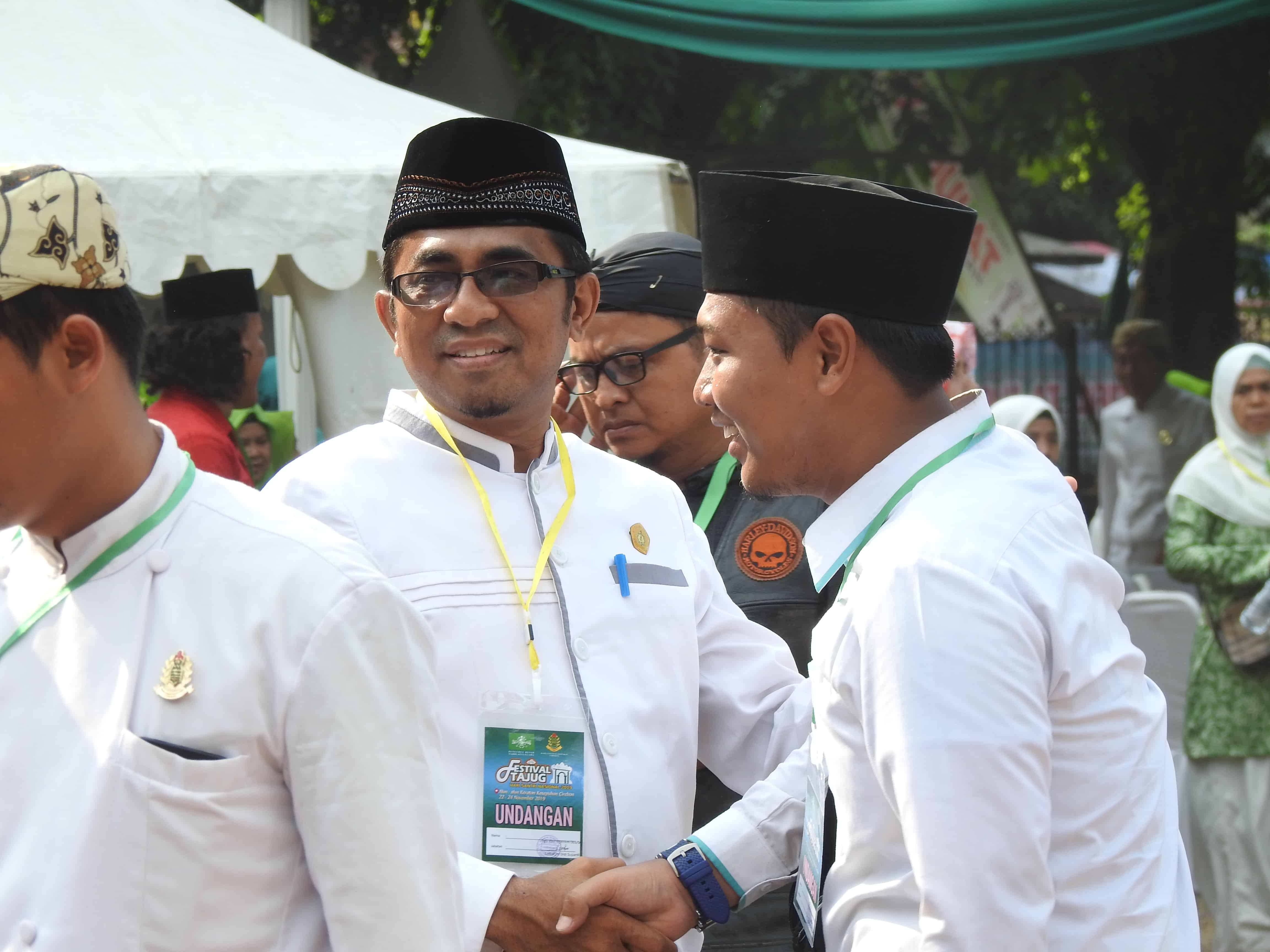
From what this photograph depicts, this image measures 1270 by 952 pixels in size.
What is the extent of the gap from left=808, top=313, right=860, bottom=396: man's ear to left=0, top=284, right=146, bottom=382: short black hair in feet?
2.91

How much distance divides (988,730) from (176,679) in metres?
0.88

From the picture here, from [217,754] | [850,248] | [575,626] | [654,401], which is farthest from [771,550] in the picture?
[217,754]

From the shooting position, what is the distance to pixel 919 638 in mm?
1622

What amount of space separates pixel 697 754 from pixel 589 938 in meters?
0.62

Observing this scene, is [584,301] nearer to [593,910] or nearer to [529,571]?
[529,571]

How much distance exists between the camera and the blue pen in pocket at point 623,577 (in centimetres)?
238

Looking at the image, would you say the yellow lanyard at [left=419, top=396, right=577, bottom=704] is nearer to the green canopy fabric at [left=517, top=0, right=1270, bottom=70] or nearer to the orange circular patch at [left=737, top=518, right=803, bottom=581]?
the orange circular patch at [left=737, top=518, right=803, bottom=581]

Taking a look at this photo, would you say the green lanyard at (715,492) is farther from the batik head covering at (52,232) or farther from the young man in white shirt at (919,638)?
the batik head covering at (52,232)

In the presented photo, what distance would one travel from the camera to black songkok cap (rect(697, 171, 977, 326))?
6.32 feet

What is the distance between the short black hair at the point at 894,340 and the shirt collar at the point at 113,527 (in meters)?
0.83

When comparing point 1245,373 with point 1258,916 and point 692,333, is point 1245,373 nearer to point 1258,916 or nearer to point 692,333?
point 1258,916

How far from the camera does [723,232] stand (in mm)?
2057

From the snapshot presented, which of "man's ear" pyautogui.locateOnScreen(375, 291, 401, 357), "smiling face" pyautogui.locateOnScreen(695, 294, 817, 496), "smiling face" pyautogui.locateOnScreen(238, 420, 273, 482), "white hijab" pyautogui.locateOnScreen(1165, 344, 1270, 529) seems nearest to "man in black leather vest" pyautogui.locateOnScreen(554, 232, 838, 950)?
"man's ear" pyautogui.locateOnScreen(375, 291, 401, 357)

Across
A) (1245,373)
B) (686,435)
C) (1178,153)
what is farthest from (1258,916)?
(1178,153)
